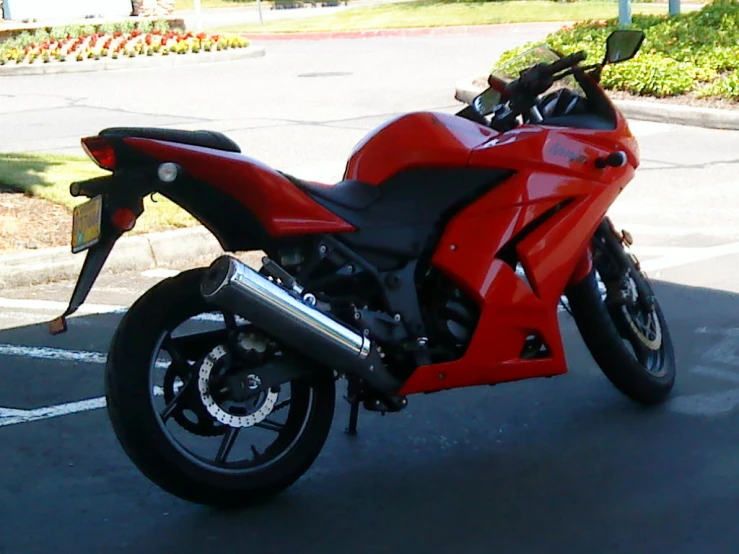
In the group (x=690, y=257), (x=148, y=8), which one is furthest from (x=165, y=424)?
(x=148, y=8)

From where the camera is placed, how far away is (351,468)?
476cm

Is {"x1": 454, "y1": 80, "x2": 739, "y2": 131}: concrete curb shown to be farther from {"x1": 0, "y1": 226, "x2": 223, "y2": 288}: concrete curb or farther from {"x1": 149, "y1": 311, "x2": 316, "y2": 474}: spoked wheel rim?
{"x1": 149, "y1": 311, "x2": 316, "y2": 474}: spoked wheel rim

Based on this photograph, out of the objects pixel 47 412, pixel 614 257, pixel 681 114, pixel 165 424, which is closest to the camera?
pixel 165 424

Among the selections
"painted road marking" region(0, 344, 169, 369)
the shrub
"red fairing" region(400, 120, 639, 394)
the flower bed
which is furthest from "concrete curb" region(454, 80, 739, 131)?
the flower bed

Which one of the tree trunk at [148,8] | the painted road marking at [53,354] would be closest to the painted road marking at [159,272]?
the painted road marking at [53,354]

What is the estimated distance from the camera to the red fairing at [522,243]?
4.52m

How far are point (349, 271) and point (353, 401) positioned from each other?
0.48 m

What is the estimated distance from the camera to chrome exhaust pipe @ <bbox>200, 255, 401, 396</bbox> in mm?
4086

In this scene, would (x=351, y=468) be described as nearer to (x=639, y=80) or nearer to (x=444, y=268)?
(x=444, y=268)

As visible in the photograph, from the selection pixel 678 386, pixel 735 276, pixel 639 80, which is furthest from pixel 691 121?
pixel 678 386

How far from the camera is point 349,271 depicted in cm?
440

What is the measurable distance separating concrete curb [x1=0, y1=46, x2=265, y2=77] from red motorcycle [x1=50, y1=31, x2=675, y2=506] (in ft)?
64.3

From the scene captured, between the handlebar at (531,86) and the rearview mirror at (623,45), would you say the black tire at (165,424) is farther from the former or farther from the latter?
the rearview mirror at (623,45)

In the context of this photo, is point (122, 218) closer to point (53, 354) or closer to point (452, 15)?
point (53, 354)
